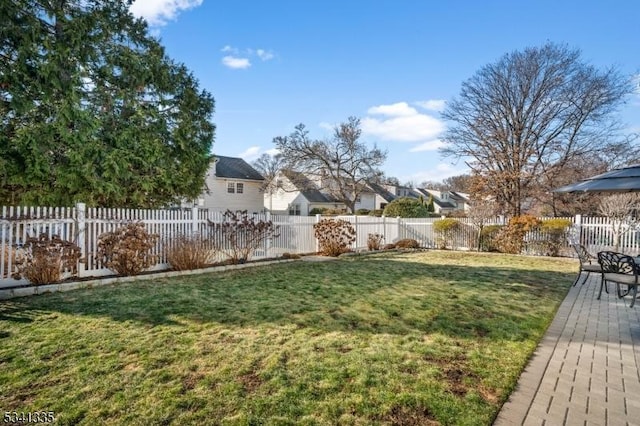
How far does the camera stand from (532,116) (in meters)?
20.0

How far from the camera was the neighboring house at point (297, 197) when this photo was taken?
3419 centimetres

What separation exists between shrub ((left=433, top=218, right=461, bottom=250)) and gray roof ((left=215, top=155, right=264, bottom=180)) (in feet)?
55.5

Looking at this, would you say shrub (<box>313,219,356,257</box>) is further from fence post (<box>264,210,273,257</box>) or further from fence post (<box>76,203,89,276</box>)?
fence post (<box>76,203,89,276</box>)

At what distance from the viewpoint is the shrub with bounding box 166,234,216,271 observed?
28.7ft

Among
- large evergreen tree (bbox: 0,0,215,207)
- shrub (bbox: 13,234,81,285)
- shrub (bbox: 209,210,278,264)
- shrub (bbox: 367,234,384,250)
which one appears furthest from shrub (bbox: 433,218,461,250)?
shrub (bbox: 13,234,81,285)

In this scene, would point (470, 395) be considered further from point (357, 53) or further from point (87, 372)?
point (357, 53)

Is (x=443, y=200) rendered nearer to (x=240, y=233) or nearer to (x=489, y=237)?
(x=489, y=237)

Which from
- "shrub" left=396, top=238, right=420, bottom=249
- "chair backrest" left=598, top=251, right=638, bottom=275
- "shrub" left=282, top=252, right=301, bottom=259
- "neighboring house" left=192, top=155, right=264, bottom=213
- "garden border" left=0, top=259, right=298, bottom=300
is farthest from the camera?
"neighboring house" left=192, top=155, right=264, bottom=213

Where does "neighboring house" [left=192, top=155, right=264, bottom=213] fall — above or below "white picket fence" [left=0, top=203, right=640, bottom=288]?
above

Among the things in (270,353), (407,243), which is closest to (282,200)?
(407,243)

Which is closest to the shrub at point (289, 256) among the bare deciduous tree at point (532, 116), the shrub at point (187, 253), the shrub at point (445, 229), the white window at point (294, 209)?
the shrub at point (187, 253)

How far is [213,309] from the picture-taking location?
17.3ft

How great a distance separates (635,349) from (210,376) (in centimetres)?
445

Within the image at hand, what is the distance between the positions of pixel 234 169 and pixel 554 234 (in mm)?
22551
